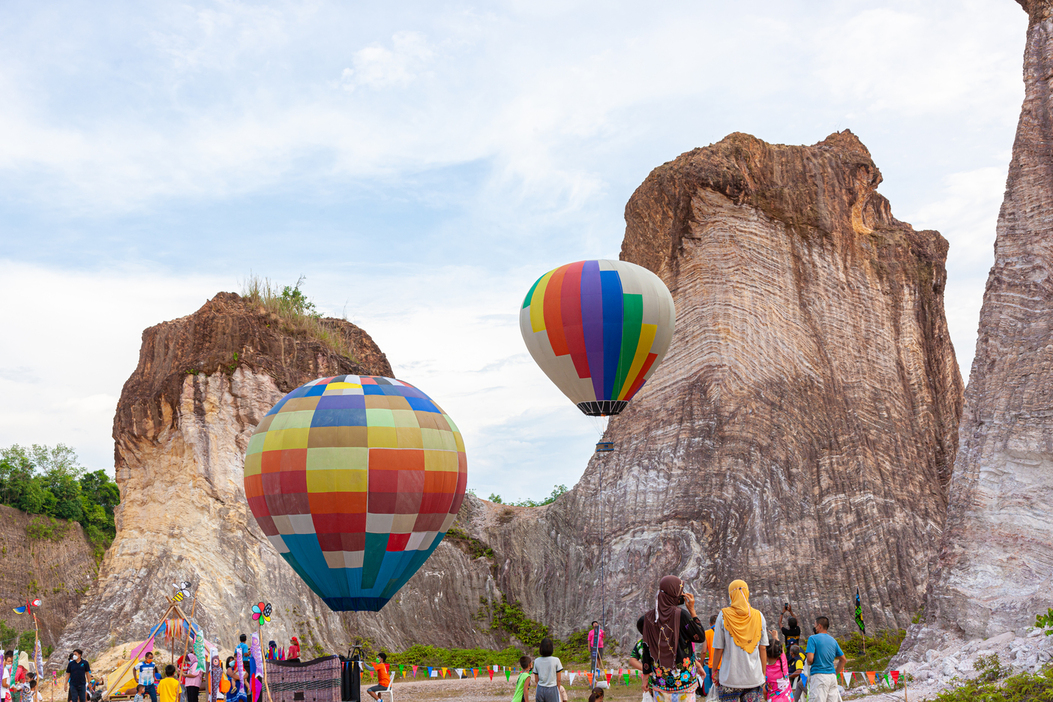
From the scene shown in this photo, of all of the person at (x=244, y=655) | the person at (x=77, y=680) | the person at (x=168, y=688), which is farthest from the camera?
the person at (x=77, y=680)

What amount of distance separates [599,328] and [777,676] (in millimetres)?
13249

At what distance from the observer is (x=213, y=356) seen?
29219 millimetres

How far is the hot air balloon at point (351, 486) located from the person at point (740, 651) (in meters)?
7.61

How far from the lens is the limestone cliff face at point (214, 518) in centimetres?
2541

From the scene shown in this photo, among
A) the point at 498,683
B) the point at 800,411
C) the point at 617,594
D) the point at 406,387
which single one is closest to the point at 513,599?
the point at 617,594

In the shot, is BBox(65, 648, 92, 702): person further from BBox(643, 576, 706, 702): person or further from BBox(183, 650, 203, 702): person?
BBox(643, 576, 706, 702): person

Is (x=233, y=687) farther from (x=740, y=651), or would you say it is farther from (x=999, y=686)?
(x=999, y=686)

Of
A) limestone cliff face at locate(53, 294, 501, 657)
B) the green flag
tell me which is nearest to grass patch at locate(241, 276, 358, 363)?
limestone cliff face at locate(53, 294, 501, 657)

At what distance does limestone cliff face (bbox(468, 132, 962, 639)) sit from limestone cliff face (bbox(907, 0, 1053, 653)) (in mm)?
8840

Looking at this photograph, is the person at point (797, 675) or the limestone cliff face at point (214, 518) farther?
the limestone cliff face at point (214, 518)

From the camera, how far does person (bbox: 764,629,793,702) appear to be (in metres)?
8.98

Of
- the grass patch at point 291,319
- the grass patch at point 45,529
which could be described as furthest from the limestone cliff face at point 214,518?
the grass patch at point 45,529

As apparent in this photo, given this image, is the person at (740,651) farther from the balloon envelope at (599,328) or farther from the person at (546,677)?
the balloon envelope at (599,328)

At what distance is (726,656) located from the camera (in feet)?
28.2
